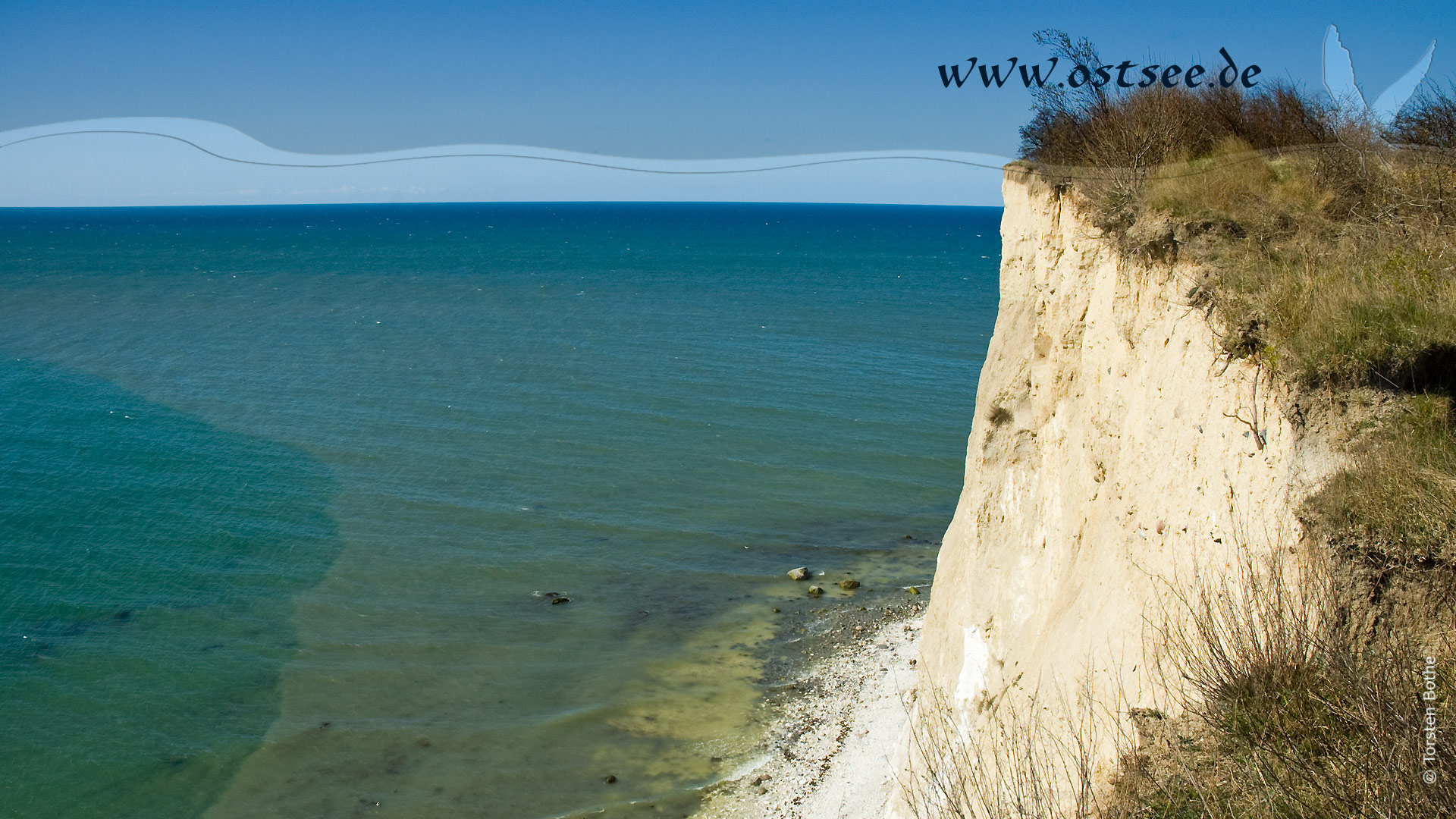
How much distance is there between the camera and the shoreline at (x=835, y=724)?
505 inches

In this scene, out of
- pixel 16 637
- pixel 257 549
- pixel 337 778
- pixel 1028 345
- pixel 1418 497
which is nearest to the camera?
pixel 1418 497

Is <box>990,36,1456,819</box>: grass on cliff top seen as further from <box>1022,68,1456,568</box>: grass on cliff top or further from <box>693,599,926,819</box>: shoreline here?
<box>693,599,926,819</box>: shoreline

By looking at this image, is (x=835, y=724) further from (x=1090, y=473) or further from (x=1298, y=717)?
(x=1298, y=717)

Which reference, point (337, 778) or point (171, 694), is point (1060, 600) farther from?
point (171, 694)

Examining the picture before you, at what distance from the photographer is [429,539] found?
22703 millimetres

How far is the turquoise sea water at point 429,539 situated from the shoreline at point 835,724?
1.97ft

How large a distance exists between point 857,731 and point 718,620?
502cm

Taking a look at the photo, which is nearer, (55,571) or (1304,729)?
(1304,729)

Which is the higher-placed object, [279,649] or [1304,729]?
[1304,729]

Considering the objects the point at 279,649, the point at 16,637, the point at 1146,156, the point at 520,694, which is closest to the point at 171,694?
the point at 279,649

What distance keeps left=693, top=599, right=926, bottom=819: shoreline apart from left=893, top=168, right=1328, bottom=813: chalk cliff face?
1.64 m

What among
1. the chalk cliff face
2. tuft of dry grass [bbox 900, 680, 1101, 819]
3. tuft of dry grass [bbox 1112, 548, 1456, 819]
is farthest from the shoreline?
tuft of dry grass [bbox 1112, 548, 1456, 819]

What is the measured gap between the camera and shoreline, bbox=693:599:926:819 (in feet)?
42.1

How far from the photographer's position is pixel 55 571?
20.1m
